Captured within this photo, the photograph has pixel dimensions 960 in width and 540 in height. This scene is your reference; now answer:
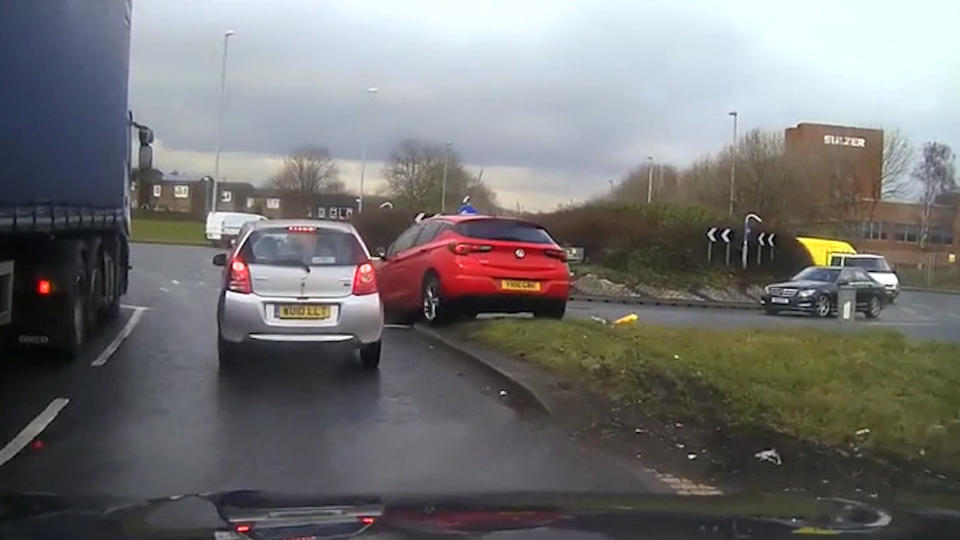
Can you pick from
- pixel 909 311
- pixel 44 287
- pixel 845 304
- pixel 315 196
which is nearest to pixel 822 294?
pixel 909 311

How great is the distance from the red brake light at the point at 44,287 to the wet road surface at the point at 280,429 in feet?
2.46

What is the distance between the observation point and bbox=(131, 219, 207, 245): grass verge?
65.6 metres

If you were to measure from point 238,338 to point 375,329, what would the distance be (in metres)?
1.32

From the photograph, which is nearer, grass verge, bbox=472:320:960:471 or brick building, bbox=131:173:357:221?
grass verge, bbox=472:320:960:471

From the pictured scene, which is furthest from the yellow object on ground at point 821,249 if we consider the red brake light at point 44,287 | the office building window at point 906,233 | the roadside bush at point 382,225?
the red brake light at point 44,287

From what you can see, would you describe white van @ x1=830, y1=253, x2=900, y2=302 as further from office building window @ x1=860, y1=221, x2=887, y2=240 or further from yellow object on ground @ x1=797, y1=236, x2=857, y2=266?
office building window @ x1=860, y1=221, x2=887, y2=240

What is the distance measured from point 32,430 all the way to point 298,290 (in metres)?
3.12

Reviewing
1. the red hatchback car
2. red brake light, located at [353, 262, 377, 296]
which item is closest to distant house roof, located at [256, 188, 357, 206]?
the red hatchback car

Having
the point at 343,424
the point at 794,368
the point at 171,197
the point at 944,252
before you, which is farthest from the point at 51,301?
the point at 944,252

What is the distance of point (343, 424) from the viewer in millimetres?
8977

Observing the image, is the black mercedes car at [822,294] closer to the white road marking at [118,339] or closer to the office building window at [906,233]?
the white road marking at [118,339]

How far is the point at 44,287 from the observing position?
1127cm

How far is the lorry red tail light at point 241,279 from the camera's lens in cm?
1090

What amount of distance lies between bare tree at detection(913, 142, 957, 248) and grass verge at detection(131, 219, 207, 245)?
43.8 m
